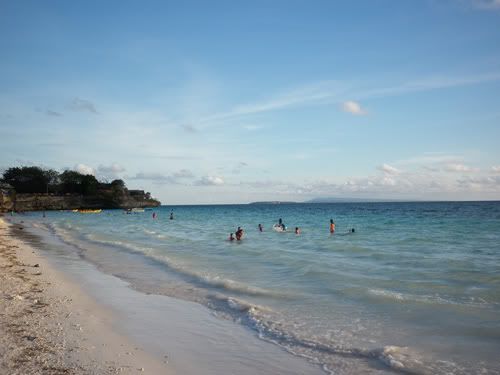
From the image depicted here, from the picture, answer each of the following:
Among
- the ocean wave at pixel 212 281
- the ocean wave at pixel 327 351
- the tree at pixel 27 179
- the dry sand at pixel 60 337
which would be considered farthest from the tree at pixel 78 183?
the ocean wave at pixel 327 351

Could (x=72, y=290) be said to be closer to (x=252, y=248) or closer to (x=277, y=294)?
(x=277, y=294)

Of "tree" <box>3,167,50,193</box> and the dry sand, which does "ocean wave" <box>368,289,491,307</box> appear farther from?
"tree" <box>3,167,50,193</box>

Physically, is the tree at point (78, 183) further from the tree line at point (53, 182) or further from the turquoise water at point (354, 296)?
the turquoise water at point (354, 296)

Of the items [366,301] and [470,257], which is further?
[470,257]

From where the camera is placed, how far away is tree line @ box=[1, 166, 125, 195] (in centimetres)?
12975

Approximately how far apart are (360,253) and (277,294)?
1064cm

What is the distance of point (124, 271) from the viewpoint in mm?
16469

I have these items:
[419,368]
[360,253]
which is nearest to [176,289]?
[419,368]

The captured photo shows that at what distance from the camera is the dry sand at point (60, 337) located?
5.94 m

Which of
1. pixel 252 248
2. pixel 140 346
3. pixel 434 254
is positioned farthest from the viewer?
pixel 252 248

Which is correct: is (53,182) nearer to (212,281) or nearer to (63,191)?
(63,191)

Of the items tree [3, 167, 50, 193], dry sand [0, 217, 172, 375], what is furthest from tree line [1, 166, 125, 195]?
dry sand [0, 217, 172, 375]

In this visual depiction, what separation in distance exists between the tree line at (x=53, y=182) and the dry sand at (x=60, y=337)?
136495mm

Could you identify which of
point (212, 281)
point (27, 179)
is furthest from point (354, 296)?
point (27, 179)
